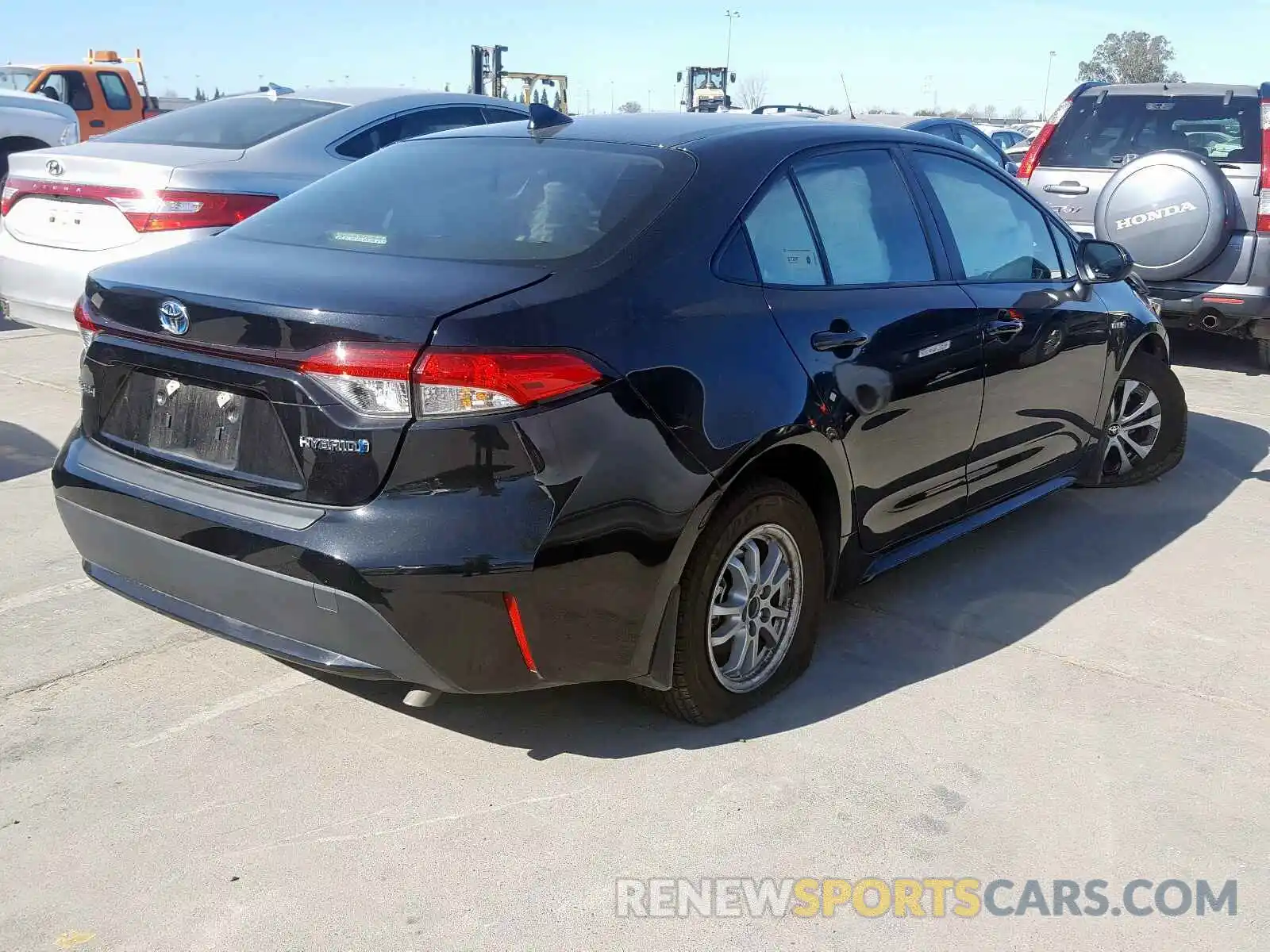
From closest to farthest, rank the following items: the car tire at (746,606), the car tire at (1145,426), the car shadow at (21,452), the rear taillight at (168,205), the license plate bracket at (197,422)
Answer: the license plate bracket at (197,422), the car tire at (746,606), the car shadow at (21,452), the car tire at (1145,426), the rear taillight at (168,205)

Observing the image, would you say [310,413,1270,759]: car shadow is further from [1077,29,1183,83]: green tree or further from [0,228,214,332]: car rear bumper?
[1077,29,1183,83]: green tree

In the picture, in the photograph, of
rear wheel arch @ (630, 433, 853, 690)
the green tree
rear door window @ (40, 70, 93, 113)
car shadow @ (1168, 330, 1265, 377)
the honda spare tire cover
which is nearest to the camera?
rear wheel arch @ (630, 433, 853, 690)

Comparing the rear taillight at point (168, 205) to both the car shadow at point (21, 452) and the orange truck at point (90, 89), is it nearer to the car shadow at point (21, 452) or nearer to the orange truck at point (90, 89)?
the car shadow at point (21, 452)

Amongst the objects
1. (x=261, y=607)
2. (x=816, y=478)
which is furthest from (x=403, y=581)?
(x=816, y=478)

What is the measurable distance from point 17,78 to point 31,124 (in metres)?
6.00

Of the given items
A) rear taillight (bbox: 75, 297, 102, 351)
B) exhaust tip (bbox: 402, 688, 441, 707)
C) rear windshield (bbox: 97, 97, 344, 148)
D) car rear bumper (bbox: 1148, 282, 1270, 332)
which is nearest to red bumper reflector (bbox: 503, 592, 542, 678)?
exhaust tip (bbox: 402, 688, 441, 707)

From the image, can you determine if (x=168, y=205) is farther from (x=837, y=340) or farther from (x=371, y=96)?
(x=837, y=340)

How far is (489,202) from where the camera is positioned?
11.2ft

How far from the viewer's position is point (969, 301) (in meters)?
4.15

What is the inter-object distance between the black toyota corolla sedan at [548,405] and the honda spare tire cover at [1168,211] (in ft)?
12.1

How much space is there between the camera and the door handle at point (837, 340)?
11.3ft

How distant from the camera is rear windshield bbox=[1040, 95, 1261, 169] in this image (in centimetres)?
866

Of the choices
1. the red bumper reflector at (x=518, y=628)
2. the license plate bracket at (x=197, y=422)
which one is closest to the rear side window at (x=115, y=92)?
the license plate bracket at (x=197, y=422)

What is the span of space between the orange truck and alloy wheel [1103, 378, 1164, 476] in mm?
15514
